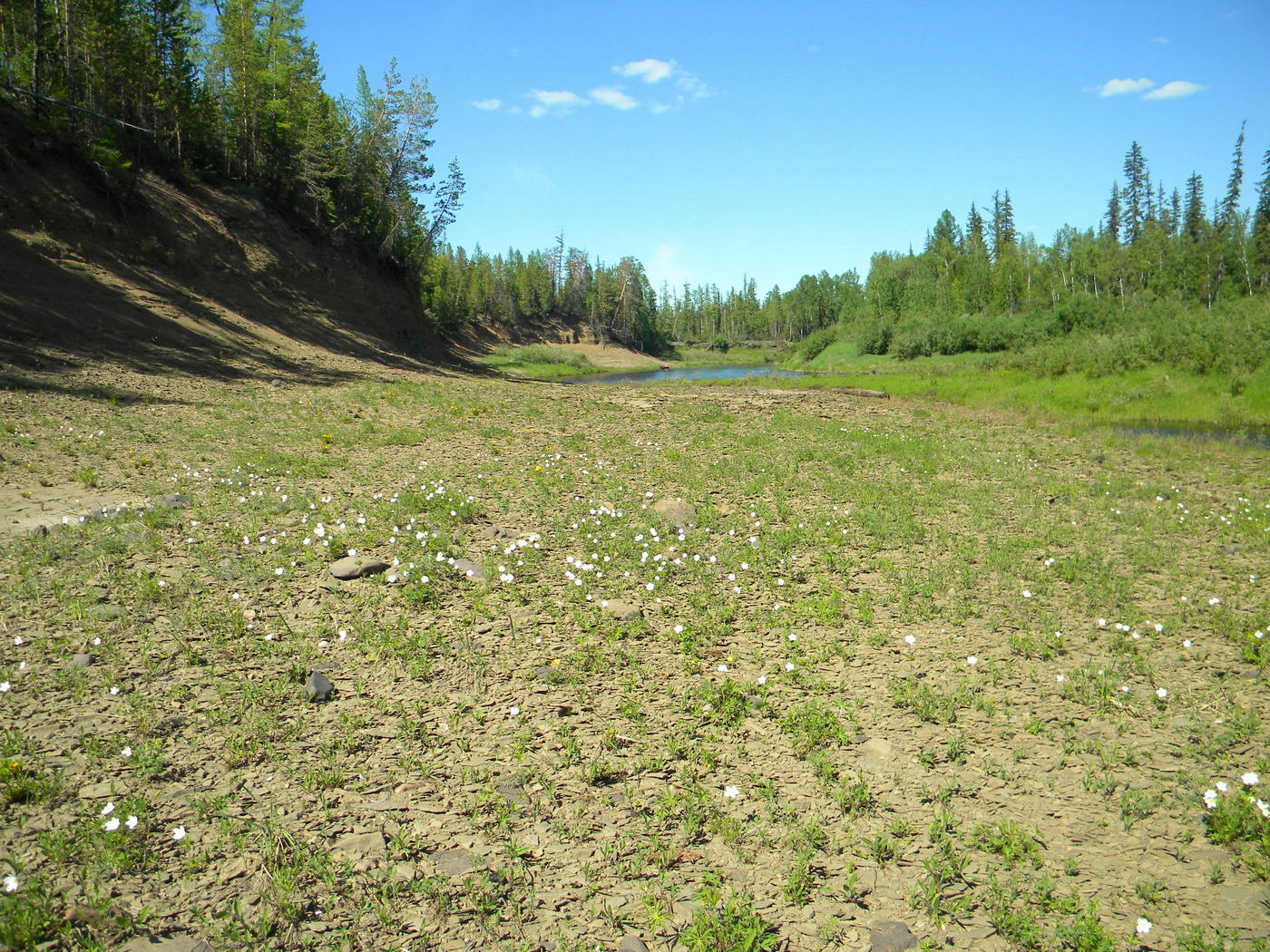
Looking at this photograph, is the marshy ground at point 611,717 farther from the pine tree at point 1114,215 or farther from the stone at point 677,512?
the pine tree at point 1114,215

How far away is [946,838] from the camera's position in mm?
4152

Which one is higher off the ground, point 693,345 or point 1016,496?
point 693,345

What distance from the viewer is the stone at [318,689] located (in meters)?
5.32

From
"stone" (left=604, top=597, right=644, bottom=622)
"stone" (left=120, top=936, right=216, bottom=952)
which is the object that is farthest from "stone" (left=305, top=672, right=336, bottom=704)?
"stone" (left=604, top=597, right=644, bottom=622)

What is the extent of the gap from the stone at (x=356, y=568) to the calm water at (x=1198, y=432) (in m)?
25.1

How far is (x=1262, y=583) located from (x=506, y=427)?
14.2m

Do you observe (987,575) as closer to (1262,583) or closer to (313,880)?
(1262,583)

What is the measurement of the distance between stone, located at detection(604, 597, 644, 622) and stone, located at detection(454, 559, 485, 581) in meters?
1.53

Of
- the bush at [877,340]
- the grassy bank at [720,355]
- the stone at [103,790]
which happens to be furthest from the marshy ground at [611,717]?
the grassy bank at [720,355]

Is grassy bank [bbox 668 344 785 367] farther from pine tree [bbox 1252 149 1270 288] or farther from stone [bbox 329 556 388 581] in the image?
stone [bbox 329 556 388 581]

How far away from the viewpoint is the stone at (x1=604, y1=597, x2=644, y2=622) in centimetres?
702

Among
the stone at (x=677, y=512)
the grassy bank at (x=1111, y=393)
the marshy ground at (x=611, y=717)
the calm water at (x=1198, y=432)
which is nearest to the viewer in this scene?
the marshy ground at (x=611, y=717)

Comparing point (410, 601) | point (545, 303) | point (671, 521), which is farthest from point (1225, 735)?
point (545, 303)

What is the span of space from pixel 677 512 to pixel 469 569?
11.7 feet
